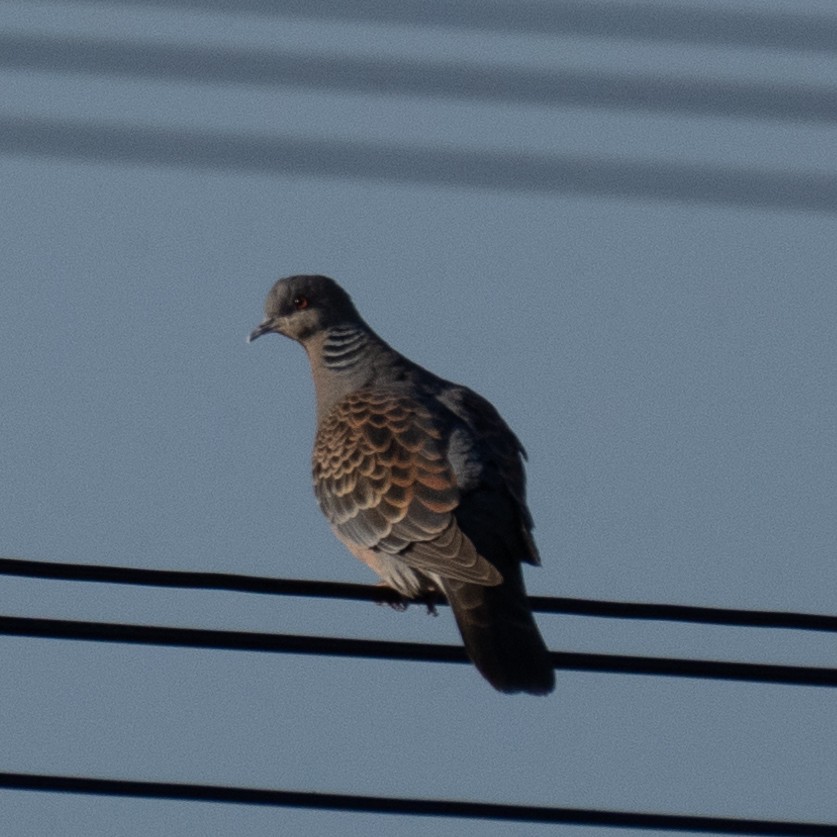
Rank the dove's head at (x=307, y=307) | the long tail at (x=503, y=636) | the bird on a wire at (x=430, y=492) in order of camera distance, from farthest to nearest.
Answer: the dove's head at (x=307, y=307) → the bird on a wire at (x=430, y=492) → the long tail at (x=503, y=636)

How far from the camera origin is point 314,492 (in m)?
7.78

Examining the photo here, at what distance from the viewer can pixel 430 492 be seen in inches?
268

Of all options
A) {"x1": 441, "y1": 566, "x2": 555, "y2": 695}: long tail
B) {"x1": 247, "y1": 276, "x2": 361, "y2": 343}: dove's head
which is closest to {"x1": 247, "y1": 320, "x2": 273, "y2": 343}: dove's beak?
{"x1": 247, "y1": 276, "x2": 361, "y2": 343}: dove's head

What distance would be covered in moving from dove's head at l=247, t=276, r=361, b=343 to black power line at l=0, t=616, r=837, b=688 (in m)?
3.92

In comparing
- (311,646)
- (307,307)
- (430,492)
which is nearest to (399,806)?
(311,646)

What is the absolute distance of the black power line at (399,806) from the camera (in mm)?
4348

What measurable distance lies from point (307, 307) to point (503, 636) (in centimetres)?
282

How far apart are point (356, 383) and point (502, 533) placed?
5.34ft

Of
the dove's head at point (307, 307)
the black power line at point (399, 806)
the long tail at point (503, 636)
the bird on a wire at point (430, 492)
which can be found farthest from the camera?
the dove's head at point (307, 307)

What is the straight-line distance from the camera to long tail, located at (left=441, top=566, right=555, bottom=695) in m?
6.07

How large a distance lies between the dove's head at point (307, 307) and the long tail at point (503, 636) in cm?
239

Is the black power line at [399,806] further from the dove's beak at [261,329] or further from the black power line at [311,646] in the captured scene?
the dove's beak at [261,329]

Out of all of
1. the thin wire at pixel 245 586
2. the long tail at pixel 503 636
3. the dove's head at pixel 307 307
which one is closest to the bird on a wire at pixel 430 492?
the long tail at pixel 503 636

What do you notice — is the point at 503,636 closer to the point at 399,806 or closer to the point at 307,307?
the point at 399,806
